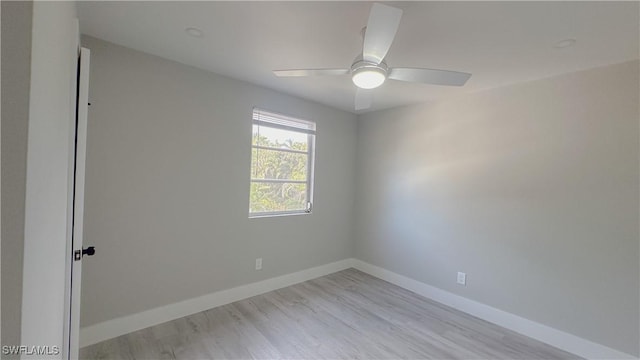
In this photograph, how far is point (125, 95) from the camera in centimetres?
221

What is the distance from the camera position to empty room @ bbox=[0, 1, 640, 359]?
1.68 meters

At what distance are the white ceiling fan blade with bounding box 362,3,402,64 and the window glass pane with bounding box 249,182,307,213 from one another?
207 centimetres

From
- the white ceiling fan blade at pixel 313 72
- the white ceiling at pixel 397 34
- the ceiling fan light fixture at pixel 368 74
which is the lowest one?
the ceiling fan light fixture at pixel 368 74

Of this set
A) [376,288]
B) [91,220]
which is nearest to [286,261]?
[376,288]

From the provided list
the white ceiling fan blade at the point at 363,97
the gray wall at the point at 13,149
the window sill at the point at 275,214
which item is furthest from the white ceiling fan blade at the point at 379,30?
the window sill at the point at 275,214

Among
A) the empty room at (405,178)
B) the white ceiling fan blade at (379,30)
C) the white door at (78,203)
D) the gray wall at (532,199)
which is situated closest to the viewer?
the white ceiling fan blade at (379,30)

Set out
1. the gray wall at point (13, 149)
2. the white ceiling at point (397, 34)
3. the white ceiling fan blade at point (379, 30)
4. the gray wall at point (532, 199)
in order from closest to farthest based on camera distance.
Answer: the gray wall at point (13, 149) → the white ceiling fan blade at point (379, 30) → the white ceiling at point (397, 34) → the gray wall at point (532, 199)

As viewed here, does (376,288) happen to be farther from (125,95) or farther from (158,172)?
(125,95)

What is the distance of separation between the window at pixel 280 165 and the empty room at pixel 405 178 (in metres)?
0.03

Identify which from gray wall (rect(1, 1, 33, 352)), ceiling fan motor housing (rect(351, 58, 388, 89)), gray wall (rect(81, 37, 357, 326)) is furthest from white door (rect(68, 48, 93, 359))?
ceiling fan motor housing (rect(351, 58, 388, 89))

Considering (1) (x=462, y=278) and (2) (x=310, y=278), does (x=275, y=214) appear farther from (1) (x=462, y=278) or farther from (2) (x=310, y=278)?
(1) (x=462, y=278)

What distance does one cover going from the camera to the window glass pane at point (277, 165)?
3.11 meters

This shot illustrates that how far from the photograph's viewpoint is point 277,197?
3344mm

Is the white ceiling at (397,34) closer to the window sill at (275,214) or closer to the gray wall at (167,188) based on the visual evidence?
the gray wall at (167,188)
